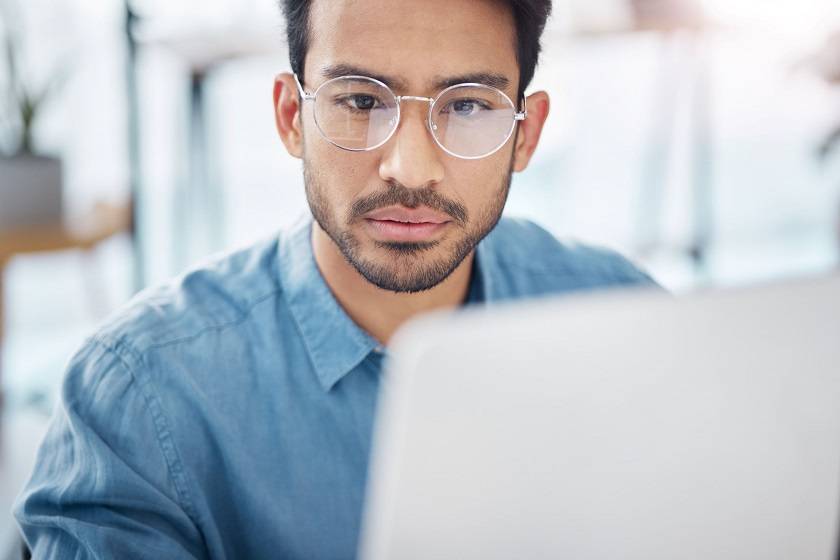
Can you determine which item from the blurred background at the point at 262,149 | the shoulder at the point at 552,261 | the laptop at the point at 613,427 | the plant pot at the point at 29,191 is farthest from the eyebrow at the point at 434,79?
the plant pot at the point at 29,191

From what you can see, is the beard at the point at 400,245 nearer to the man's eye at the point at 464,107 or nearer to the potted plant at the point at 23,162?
the man's eye at the point at 464,107

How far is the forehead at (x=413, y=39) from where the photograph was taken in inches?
40.3

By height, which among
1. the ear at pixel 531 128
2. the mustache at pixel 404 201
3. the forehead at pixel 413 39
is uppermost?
the forehead at pixel 413 39

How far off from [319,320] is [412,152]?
259 millimetres

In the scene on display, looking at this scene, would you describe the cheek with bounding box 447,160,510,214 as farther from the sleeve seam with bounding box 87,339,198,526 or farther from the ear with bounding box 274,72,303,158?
the sleeve seam with bounding box 87,339,198,526

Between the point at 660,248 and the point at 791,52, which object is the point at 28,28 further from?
the point at 791,52

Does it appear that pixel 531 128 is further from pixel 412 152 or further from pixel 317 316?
pixel 317 316

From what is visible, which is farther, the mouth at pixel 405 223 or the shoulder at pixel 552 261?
the shoulder at pixel 552 261

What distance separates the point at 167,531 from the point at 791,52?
3736mm

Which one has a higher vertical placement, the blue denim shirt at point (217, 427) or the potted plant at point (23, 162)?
the potted plant at point (23, 162)

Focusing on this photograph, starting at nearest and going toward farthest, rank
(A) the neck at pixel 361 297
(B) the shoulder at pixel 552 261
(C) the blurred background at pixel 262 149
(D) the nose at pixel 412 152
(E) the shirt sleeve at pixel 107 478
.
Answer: (E) the shirt sleeve at pixel 107 478 < (D) the nose at pixel 412 152 < (A) the neck at pixel 361 297 < (B) the shoulder at pixel 552 261 < (C) the blurred background at pixel 262 149

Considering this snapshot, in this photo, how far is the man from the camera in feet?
3.25

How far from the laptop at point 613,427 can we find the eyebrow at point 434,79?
593 mm

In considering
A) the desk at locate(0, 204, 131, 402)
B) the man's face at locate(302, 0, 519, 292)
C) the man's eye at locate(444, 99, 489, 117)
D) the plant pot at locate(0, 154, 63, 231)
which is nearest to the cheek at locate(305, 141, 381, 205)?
the man's face at locate(302, 0, 519, 292)
